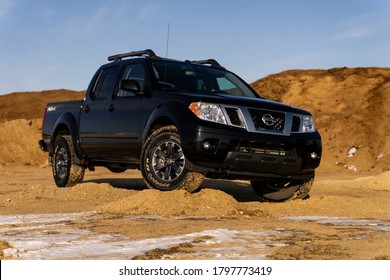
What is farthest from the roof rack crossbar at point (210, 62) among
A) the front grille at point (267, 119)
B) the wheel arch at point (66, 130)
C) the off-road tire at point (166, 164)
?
the off-road tire at point (166, 164)

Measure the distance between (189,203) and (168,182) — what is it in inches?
18.9

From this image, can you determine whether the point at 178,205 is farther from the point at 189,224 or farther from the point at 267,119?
the point at 267,119

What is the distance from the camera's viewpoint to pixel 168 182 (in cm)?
892

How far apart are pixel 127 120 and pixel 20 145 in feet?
76.5

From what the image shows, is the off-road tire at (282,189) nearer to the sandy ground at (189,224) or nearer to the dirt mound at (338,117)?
the sandy ground at (189,224)

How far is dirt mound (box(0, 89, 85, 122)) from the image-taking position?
5366cm

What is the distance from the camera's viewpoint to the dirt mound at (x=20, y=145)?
3092cm

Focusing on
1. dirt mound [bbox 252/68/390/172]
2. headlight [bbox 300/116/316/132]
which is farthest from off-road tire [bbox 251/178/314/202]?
dirt mound [bbox 252/68/390/172]

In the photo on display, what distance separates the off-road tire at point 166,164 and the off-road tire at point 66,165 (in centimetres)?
291

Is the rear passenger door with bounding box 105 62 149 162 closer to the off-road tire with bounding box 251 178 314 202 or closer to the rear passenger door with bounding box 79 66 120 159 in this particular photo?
the rear passenger door with bounding box 79 66 120 159
